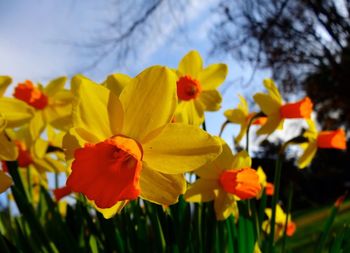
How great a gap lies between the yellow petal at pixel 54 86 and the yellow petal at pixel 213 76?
17.7 inches

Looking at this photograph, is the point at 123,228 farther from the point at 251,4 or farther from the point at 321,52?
the point at 321,52

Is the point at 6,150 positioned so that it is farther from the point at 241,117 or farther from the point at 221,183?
the point at 241,117

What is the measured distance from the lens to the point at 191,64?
4.19 feet

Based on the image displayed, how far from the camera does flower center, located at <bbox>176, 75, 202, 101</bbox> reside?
112 centimetres

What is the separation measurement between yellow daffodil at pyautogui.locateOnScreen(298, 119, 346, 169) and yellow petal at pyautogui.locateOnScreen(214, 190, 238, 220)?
1.52ft

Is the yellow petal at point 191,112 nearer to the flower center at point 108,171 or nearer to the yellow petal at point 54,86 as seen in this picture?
the yellow petal at point 54,86

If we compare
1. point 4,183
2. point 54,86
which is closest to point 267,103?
point 54,86

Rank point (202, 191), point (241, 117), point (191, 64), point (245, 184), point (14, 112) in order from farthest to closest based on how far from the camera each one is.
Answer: point (241, 117) → point (191, 64) → point (202, 191) → point (245, 184) → point (14, 112)

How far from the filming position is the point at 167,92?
0.57 m

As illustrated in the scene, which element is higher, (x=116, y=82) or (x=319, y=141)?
(x=116, y=82)

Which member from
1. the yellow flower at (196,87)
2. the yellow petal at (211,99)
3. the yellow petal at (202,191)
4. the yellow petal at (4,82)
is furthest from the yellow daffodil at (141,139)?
the yellow petal at (211,99)

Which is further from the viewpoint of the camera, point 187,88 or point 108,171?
point 187,88

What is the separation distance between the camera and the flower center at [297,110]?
1.28 meters

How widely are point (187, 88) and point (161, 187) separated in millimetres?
625
